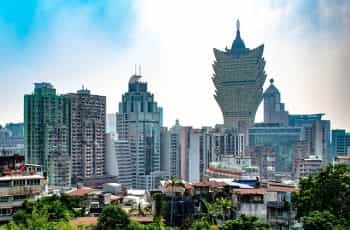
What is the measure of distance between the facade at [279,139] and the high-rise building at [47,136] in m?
11.4

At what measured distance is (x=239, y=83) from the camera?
2875 cm

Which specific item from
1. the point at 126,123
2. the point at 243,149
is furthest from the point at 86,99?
the point at 243,149

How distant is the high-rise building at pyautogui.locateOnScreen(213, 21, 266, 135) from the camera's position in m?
28.5

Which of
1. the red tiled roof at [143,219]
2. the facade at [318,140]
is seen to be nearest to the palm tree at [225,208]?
the red tiled roof at [143,219]

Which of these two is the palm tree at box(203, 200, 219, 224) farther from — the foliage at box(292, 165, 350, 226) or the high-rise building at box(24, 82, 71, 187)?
the high-rise building at box(24, 82, 71, 187)

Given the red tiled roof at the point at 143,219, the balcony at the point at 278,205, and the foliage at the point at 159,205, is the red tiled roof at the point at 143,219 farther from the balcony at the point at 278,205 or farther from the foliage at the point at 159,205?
the balcony at the point at 278,205

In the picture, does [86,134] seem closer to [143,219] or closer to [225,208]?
[143,219]

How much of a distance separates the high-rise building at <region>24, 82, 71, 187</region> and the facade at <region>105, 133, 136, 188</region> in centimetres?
234

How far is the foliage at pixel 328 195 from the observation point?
6359 mm

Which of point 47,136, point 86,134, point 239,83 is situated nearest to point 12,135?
point 239,83

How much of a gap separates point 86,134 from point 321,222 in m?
13.4

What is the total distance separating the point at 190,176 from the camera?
2003 centimetres

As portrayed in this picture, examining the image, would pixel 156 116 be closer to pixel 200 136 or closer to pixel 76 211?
pixel 200 136

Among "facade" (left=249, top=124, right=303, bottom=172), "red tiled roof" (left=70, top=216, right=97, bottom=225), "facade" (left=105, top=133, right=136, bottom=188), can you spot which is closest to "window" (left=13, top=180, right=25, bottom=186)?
"red tiled roof" (left=70, top=216, right=97, bottom=225)
